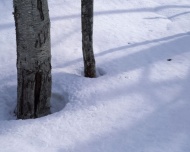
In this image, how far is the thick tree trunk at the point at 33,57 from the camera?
2.50m

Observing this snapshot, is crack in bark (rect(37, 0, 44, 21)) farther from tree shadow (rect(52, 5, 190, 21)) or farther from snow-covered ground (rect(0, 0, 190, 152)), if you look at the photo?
tree shadow (rect(52, 5, 190, 21))

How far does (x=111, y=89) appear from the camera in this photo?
3.29 metres

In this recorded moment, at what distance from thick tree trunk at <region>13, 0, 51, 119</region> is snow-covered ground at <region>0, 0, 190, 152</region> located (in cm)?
22

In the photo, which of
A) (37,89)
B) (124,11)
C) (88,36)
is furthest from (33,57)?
(124,11)

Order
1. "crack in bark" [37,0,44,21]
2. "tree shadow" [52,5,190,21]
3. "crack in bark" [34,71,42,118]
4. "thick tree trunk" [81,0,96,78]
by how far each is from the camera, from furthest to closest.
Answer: "tree shadow" [52,5,190,21], "thick tree trunk" [81,0,96,78], "crack in bark" [34,71,42,118], "crack in bark" [37,0,44,21]

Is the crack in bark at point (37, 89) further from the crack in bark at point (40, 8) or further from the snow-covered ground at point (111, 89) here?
the crack in bark at point (40, 8)

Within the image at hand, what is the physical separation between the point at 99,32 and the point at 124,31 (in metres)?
0.46

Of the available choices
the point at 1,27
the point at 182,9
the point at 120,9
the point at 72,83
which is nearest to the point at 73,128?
the point at 72,83

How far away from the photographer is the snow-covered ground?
2.51m

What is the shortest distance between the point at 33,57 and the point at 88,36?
944mm

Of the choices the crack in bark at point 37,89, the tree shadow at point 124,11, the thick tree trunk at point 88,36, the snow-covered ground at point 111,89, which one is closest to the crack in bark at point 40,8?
the crack in bark at point 37,89

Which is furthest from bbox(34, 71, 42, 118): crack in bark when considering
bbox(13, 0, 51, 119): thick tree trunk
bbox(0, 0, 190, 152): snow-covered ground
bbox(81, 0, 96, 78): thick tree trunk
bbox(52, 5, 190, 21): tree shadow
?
bbox(52, 5, 190, 21): tree shadow

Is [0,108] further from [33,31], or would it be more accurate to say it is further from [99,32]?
[99,32]

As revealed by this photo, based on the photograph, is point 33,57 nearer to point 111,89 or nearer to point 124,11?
point 111,89
